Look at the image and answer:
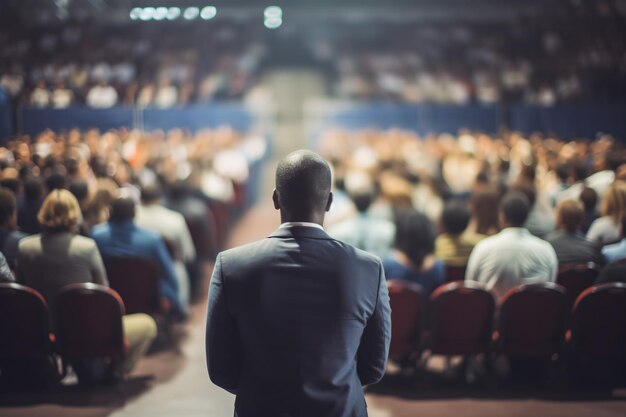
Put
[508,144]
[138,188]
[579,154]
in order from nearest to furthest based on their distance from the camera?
[138,188] → [579,154] → [508,144]

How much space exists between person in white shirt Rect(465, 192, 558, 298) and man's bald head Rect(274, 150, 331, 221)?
2907 mm

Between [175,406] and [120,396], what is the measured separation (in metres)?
0.42

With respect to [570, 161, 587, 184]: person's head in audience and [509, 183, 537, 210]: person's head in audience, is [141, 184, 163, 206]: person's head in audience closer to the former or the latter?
[509, 183, 537, 210]: person's head in audience

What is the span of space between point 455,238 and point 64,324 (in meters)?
2.75

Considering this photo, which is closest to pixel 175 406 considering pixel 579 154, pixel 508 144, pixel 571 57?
pixel 579 154

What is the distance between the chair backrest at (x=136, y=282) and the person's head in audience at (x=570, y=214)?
2942mm

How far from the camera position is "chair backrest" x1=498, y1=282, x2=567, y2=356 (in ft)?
14.6

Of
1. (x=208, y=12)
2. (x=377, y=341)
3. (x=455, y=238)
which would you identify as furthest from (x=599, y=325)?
(x=208, y=12)

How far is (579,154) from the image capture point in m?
10.4

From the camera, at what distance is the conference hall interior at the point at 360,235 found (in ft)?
14.8

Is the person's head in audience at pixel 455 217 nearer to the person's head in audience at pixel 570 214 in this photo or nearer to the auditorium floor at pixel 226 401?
the person's head in audience at pixel 570 214

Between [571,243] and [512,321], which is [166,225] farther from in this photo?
[571,243]

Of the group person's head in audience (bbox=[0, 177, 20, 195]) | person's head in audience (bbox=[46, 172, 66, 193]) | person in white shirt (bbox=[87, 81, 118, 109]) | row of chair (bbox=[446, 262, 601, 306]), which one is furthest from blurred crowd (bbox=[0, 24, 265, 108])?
row of chair (bbox=[446, 262, 601, 306])

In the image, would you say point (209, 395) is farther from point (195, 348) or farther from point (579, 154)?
point (579, 154)
